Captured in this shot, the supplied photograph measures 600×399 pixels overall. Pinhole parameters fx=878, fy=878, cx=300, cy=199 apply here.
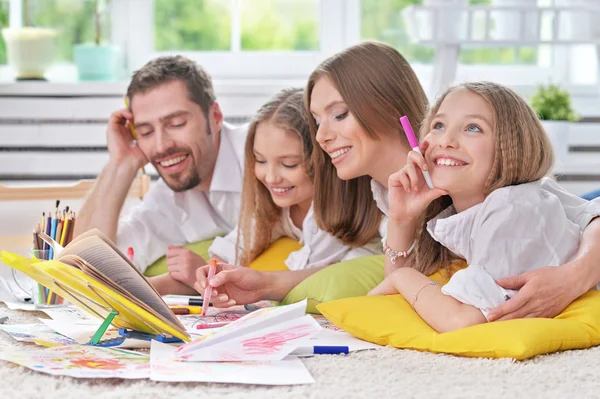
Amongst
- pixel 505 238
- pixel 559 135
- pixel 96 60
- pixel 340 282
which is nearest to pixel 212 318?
pixel 340 282

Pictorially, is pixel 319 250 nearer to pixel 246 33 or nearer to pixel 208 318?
pixel 208 318

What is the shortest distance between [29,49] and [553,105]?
182cm

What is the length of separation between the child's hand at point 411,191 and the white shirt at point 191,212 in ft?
2.51

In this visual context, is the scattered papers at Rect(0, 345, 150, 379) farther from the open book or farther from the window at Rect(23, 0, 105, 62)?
the window at Rect(23, 0, 105, 62)

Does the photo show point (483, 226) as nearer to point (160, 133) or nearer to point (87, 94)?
point (160, 133)

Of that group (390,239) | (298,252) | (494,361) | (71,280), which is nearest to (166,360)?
(71,280)

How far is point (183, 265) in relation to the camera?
200cm

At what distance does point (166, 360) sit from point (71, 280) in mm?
187

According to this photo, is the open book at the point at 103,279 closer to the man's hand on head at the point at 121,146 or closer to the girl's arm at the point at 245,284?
the girl's arm at the point at 245,284

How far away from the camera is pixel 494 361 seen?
1.29 meters

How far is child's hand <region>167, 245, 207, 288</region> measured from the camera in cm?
200

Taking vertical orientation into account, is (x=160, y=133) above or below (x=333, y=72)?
below

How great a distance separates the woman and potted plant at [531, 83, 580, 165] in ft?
3.52

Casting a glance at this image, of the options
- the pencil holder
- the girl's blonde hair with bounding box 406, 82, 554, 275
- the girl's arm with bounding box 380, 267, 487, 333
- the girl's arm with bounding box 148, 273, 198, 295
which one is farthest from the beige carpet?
the girl's arm with bounding box 148, 273, 198, 295
